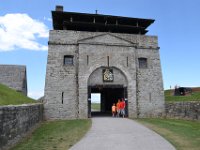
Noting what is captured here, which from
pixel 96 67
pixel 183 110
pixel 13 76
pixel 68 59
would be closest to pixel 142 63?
pixel 96 67

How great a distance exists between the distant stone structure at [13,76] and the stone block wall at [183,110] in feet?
58.9

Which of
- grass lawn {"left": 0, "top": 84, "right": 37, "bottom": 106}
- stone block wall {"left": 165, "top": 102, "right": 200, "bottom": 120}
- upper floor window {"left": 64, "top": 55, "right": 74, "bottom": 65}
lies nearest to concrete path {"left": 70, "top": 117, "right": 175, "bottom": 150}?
grass lawn {"left": 0, "top": 84, "right": 37, "bottom": 106}

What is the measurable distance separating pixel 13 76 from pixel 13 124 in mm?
23317

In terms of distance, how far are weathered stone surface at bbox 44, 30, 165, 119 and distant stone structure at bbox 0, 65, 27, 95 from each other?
12.2 metres

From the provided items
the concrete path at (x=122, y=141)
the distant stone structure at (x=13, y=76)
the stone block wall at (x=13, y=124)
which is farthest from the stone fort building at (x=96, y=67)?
the distant stone structure at (x=13, y=76)

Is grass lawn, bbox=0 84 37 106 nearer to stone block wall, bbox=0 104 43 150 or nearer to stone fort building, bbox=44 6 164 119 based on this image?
stone block wall, bbox=0 104 43 150

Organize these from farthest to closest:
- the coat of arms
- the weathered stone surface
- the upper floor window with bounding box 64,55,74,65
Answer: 1. the coat of arms
2. the upper floor window with bounding box 64,55,74,65
3. the weathered stone surface

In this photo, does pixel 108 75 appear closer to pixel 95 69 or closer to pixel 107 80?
pixel 107 80

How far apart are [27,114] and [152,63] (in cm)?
1309

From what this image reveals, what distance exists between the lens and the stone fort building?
2066 centimetres

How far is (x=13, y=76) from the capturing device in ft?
107

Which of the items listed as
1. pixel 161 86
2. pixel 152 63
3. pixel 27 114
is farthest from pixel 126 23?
pixel 27 114

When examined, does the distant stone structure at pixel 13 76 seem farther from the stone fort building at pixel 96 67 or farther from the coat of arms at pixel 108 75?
the coat of arms at pixel 108 75

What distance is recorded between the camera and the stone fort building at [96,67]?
20.7m
